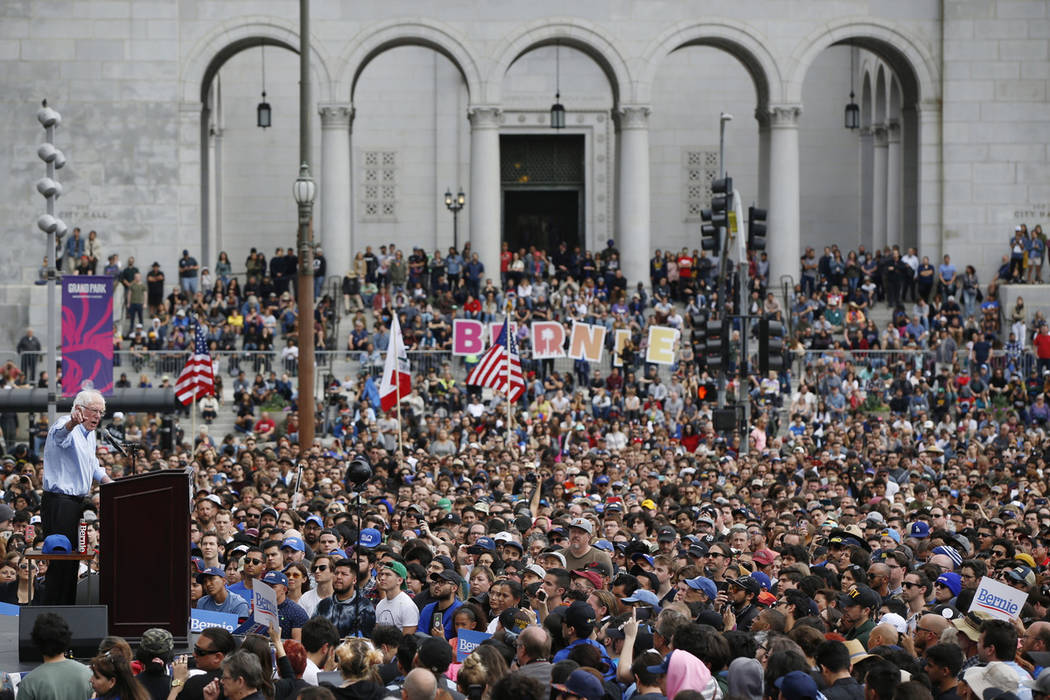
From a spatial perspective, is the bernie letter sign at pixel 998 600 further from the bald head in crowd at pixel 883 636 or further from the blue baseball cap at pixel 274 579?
the blue baseball cap at pixel 274 579

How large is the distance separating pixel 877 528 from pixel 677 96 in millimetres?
40051

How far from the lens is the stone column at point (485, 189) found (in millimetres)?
47625

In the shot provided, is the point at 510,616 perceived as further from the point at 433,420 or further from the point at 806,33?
the point at 806,33

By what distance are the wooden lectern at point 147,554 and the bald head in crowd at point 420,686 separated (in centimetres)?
308

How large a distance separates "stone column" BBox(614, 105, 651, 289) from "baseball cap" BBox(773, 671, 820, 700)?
1488 inches

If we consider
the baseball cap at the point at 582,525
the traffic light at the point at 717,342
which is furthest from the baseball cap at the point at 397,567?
the traffic light at the point at 717,342

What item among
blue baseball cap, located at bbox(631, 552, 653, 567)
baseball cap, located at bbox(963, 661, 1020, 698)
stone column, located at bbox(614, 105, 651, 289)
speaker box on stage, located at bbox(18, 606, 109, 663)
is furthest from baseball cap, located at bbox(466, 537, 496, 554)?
stone column, located at bbox(614, 105, 651, 289)

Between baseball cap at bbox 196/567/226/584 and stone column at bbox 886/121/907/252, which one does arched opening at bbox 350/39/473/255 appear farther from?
baseball cap at bbox 196/567/226/584

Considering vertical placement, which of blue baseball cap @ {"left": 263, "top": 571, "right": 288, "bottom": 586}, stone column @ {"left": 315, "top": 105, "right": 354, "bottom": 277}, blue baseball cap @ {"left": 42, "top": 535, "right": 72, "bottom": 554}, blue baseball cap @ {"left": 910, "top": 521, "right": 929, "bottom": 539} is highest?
stone column @ {"left": 315, "top": 105, "right": 354, "bottom": 277}

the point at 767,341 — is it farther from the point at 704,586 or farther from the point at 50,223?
the point at 704,586

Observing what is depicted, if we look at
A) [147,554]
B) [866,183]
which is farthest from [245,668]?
[866,183]

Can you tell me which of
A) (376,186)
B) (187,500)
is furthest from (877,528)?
(376,186)

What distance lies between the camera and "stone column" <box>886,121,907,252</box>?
53219 mm

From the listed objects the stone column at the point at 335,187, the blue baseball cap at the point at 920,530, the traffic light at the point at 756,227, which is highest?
the stone column at the point at 335,187
